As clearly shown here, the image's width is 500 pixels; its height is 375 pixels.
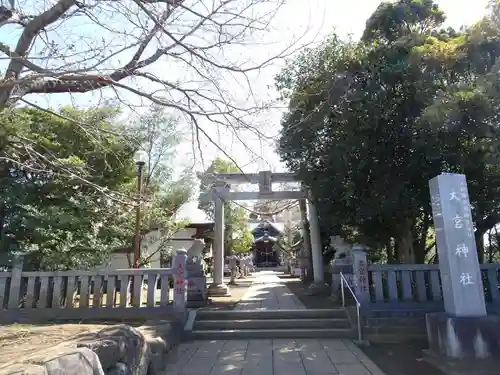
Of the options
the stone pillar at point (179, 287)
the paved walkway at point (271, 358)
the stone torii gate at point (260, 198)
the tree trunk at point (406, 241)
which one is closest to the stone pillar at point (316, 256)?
the stone torii gate at point (260, 198)

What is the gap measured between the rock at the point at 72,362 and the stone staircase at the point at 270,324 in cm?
459

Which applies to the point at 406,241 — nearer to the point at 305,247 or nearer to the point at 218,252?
the point at 218,252

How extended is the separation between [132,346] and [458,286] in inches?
185

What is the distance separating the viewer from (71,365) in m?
2.67

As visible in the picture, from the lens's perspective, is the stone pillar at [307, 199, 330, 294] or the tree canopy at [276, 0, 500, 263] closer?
the tree canopy at [276, 0, 500, 263]

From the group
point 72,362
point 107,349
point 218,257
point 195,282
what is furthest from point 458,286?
point 218,257

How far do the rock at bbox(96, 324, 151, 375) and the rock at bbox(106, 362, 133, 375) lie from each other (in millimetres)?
51

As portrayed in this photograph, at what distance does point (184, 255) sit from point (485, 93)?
6.48 metres

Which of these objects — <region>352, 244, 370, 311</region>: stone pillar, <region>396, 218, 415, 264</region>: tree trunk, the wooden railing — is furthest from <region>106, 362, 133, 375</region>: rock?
<region>396, 218, 415, 264</region>: tree trunk

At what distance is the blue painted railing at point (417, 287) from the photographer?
7406 millimetres

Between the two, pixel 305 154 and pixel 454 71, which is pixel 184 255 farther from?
pixel 454 71

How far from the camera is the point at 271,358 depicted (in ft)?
19.4

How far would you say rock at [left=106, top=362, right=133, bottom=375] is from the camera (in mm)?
3473

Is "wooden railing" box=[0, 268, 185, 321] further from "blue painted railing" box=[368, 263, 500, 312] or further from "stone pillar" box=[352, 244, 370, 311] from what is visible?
"blue painted railing" box=[368, 263, 500, 312]
